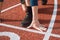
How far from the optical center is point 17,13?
5.21 metres

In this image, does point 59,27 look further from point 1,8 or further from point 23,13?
point 1,8

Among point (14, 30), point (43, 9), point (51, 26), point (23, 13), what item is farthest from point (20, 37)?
point (43, 9)

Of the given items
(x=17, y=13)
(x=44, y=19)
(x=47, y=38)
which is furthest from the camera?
(x=17, y=13)

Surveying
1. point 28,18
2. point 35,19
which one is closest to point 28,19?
point 28,18

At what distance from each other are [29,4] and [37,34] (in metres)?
0.79

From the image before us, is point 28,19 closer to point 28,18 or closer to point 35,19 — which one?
point 28,18

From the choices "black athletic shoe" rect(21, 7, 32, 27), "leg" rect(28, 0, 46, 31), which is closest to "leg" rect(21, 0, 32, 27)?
"black athletic shoe" rect(21, 7, 32, 27)

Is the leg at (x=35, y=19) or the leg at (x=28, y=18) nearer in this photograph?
the leg at (x=35, y=19)

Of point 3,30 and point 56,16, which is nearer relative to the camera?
point 3,30

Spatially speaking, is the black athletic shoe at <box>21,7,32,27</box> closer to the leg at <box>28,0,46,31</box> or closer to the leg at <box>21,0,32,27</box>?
the leg at <box>21,0,32,27</box>

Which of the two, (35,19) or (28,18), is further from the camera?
(28,18)

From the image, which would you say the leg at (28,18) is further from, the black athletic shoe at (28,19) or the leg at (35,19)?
→ the leg at (35,19)

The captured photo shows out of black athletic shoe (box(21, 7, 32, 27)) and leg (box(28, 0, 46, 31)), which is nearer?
leg (box(28, 0, 46, 31))

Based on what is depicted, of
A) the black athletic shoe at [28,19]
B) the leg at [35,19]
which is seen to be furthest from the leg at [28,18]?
the leg at [35,19]
